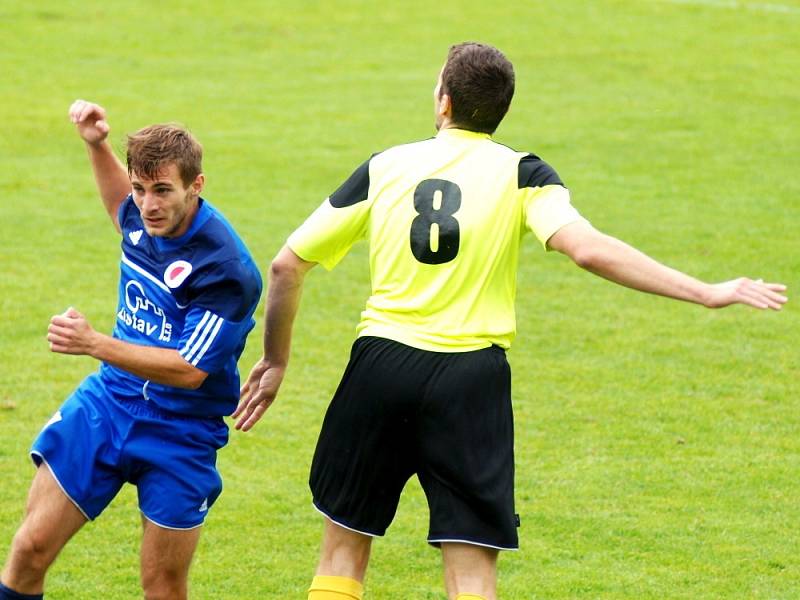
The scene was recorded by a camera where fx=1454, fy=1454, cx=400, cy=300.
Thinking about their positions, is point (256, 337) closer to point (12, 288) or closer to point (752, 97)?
point (12, 288)

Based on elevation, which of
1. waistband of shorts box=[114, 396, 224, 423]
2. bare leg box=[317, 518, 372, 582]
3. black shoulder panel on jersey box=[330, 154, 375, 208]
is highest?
black shoulder panel on jersey box=[330, 154, 375, 208]

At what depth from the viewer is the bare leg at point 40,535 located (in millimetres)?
5176

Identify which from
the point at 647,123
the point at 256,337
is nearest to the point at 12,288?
the point at 256,337

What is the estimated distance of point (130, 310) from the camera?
5383mm

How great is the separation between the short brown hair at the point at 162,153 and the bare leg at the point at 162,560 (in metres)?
1.27

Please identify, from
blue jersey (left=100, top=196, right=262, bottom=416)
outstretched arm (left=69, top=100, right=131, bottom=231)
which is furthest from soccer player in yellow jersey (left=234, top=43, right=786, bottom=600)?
outstretched arm (left=69, top=100, right=131, bottom=231)

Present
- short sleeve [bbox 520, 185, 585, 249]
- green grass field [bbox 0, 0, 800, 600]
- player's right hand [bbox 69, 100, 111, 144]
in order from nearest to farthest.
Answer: short sleeve [bbox 520, 185, 585, 249]
player's right hand [bbox 69, 100, 111, 144]
green grass field [bbox 0, 0, 800, 600]

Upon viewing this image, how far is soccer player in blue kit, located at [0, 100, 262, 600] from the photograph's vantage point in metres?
5.16

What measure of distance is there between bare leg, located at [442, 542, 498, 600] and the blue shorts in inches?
39.8

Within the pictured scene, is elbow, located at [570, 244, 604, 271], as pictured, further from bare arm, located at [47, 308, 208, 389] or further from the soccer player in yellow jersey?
bare arm, located at [47, 308, 208, 389]

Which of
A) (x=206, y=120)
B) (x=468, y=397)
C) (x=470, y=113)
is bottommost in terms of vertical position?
(x=206, y=120)

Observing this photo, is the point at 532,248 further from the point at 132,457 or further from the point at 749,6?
the point at 749,6

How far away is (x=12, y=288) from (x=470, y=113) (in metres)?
7.46

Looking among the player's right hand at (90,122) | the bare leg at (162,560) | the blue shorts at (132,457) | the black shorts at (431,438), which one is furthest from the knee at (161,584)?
the player's right hand at (90,122)
